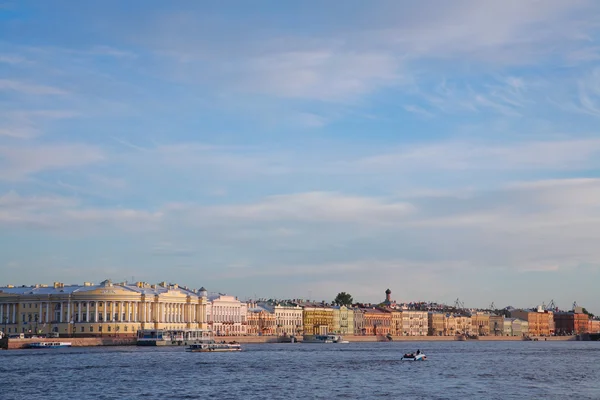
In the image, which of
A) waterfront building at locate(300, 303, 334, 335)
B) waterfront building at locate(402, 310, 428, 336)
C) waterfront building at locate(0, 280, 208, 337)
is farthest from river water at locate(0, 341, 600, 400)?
waterfront building at locate(402, 310, 428, 336)

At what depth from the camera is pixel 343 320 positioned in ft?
490

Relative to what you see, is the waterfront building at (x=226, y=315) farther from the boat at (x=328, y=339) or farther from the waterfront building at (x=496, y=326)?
the waterfront building at (x=496, y=326)

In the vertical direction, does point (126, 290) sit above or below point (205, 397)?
above

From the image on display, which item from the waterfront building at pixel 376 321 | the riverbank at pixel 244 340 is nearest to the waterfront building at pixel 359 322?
the waterfront building at pixel 376 321

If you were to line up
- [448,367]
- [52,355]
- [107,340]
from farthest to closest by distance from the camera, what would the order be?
[107,340] < [52,355] < [448,367]

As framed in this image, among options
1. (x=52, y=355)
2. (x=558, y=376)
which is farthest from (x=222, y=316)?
(x=558, y=376)

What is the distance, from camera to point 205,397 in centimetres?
3791

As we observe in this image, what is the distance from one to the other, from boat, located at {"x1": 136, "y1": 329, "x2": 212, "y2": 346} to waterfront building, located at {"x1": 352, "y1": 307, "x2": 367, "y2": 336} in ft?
177

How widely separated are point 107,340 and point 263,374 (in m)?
46.1

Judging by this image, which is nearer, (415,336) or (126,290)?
(126,290)

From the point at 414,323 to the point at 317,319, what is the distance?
27436 millimetres

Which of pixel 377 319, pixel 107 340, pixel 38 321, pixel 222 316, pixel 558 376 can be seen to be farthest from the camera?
pixel 377 319

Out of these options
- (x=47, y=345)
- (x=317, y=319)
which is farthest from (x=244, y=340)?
(x=317, y=319)

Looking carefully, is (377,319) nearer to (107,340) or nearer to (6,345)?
(107,340)
